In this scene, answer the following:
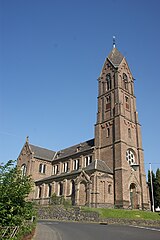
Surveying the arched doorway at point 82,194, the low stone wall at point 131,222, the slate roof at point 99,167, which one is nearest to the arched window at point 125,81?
the slate roof at point 99,167

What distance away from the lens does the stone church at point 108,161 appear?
130 feet

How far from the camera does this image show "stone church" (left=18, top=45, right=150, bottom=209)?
3953 cm

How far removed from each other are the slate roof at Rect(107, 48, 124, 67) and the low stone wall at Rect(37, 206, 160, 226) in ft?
113

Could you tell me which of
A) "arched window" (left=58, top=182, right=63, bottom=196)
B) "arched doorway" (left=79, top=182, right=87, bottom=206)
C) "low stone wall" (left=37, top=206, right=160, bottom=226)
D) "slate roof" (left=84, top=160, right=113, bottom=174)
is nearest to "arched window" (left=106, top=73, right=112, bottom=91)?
"slate roof" (left=84, top=160, right=113, bottom=174)

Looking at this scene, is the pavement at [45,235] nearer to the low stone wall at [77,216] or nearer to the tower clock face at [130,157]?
the low stone wall at [77,216]

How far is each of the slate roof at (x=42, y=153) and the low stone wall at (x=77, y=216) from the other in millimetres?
21647

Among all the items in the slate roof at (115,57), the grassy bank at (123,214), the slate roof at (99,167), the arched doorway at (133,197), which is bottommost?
the grassy bank at (123,214)

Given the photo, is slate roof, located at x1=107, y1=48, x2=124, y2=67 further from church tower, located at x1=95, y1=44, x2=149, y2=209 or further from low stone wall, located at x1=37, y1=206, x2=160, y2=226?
low stone wall, located at x1=37, y1=206, x2=160, y2=226

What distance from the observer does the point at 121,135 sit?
43000 mm

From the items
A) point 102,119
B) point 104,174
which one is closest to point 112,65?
point 102,119

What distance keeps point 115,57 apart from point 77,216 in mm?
39174

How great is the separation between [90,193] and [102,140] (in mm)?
Answer: 12273

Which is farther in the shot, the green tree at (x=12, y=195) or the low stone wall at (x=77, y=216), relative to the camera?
the low stone wall at (x=77, y=216)

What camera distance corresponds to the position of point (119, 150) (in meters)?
41.8
